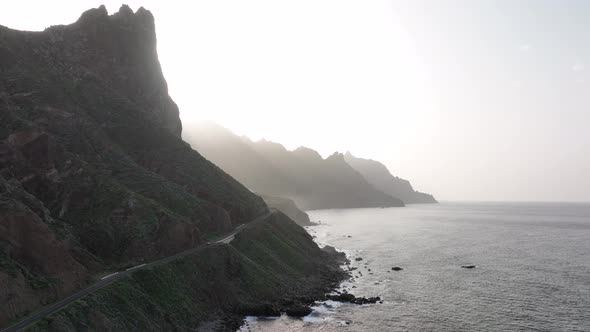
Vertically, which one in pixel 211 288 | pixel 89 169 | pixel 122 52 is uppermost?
pixel 122 52

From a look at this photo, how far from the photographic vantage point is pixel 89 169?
76500mm

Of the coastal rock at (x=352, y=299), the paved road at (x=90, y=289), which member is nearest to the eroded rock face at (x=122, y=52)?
the paved road at (x=90, y=289)

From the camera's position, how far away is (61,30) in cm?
11281

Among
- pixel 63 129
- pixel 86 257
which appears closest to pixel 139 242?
pixel 86 257

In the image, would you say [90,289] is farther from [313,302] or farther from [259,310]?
[313,302]

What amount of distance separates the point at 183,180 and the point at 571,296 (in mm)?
90743

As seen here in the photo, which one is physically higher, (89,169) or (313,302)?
(89,169)

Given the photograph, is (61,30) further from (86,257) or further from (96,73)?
(86,257)

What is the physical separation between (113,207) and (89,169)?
11326 millimetres

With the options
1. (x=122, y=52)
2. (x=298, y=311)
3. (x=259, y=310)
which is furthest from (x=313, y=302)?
(x=122, y=52)

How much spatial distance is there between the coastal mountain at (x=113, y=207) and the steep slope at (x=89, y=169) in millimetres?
257

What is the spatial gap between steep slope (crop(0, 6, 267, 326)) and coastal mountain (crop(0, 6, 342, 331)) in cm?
26

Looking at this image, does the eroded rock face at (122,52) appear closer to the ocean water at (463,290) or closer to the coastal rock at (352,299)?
the coastal rock at (352,299)

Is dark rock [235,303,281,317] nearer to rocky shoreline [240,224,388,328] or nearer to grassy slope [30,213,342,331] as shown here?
rocky shoreline [240,224,388,328]
